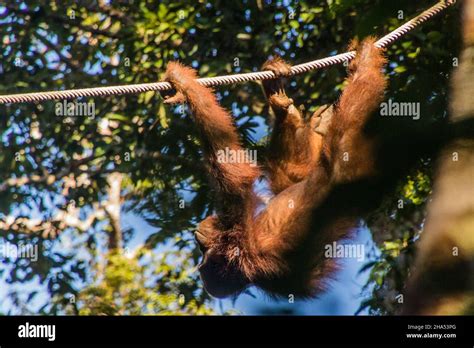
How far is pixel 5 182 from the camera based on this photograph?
24.7 ft

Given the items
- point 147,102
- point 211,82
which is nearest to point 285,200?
point 211,82

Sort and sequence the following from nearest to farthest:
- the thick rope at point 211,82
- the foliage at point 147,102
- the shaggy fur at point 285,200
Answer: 1. the thick rope at point 211,82
2. the shaggy fur at point 285,200
3. the foliage at point 147,102

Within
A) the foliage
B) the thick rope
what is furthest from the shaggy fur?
the foliage

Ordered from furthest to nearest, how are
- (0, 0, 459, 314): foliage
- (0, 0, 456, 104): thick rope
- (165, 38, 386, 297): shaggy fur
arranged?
1. (0, 0, 459, 314): foliage
2. (165, 38, 386, 297): shaggy fur
3. (0, 0, 456, 104): thick rope

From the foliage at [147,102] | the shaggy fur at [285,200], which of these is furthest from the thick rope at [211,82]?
the foliage at [147,102]

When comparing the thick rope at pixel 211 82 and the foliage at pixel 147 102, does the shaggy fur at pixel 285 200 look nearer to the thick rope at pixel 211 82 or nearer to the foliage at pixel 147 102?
the thick rope at pixel 211 82

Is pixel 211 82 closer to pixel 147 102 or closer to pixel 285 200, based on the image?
pixel 285 200

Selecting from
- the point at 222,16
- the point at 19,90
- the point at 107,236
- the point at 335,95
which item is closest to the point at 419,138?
the point at 335,95

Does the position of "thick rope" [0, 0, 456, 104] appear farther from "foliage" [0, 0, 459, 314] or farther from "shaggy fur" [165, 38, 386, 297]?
"foliage" [0, 0, 459, 314]

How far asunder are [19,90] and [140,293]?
262 cm
